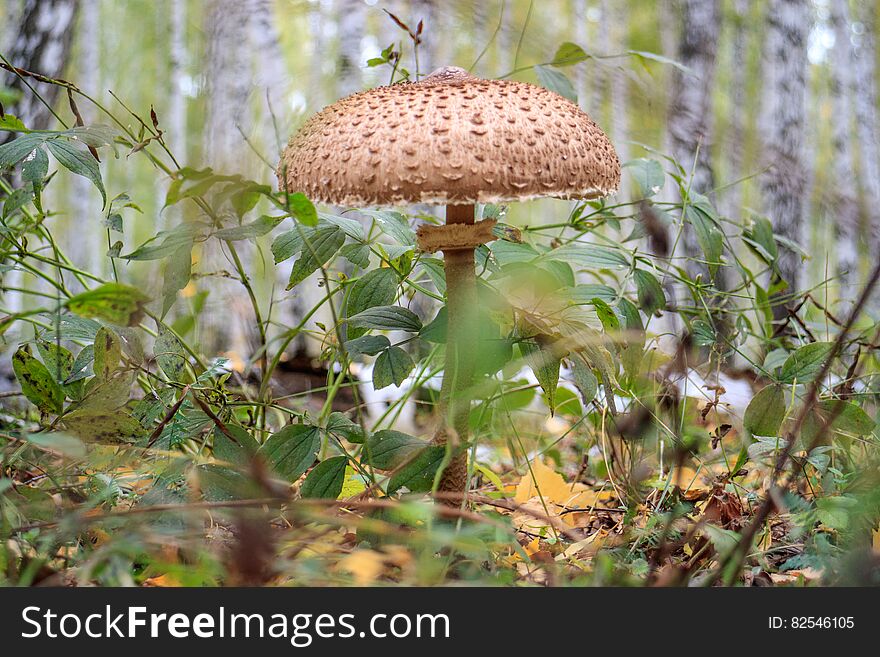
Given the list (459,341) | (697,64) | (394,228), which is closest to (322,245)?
(394,228)

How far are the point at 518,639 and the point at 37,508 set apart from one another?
1.07 m

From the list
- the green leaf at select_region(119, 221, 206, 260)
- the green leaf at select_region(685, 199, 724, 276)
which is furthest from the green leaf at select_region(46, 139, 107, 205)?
the green leaf at select_region(685, 199, 724, 276)

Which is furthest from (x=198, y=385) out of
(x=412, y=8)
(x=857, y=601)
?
(x=412, y=8)

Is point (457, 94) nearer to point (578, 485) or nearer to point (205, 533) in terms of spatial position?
point (205, 533)

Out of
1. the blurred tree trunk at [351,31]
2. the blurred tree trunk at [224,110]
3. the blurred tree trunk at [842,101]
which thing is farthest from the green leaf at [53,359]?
the blurred tree trunk at [842,101]

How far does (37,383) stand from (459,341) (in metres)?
1.04

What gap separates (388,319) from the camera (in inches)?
70.0

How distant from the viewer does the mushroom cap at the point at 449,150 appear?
1457 millimetres

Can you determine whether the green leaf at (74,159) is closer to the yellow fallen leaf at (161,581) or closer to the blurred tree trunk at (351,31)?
the yellow fallen leaf at (161,581)

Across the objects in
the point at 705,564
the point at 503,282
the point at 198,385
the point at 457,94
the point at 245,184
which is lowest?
the point at 705,564

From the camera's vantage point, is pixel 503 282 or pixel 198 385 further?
pixel 503 282

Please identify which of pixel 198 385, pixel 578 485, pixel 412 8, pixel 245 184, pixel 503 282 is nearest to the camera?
pixel 245 184

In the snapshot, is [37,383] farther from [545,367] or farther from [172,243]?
[545,367]

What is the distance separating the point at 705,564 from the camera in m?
1.61
